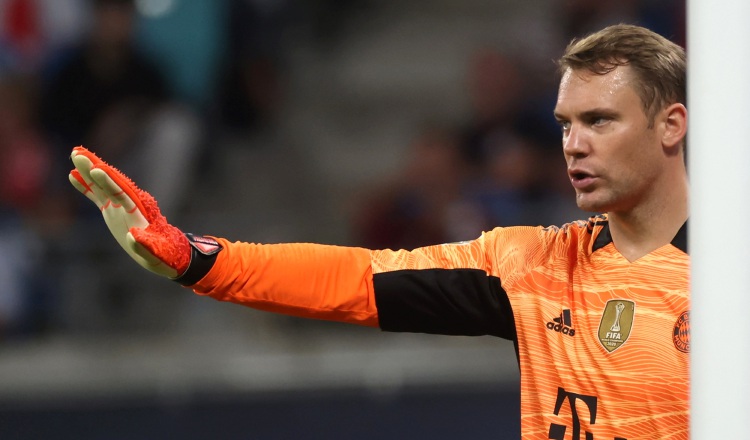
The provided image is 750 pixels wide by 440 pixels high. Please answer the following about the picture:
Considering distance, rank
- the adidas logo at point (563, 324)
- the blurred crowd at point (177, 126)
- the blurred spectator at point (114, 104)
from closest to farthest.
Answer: the adidas logo at point (563, 324) → the blurred crowd at point (177, 126) → the blurred spectator at point (114, 104)

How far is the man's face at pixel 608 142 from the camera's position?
273 cm

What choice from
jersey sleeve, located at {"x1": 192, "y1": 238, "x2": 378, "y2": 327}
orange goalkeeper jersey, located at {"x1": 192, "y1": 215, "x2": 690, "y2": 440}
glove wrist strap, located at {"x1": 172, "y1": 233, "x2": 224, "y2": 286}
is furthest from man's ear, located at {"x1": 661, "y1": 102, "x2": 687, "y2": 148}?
glove wrist strap, located at {"x1": 172, "y1": 233, "x2": 224, "y2": 286}

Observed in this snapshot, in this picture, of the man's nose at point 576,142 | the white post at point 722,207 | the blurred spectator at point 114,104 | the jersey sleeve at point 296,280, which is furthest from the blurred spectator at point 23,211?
the white post at point 722,207

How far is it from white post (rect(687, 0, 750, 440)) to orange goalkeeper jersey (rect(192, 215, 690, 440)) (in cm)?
105

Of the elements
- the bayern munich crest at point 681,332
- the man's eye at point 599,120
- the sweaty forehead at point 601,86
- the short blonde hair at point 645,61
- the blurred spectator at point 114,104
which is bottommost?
the bayern munich crest at point 681,332

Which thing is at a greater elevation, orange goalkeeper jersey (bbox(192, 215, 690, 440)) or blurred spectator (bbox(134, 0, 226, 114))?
blurred spectator (bbox(134, 0, 226, 114))

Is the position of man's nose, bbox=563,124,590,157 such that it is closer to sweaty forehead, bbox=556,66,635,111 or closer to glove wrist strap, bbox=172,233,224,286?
sweaty forehead, bbox=556,66,635,111

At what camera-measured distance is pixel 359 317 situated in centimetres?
288

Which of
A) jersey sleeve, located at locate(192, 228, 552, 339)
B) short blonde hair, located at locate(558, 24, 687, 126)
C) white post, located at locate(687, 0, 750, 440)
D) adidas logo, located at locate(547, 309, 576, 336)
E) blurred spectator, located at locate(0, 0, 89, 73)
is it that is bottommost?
white post, located at locate(687, 0, 750, 440)

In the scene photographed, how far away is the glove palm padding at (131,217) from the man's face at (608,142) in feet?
3.17

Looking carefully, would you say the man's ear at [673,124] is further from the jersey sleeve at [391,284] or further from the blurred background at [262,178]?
the blurred background at [262,178]

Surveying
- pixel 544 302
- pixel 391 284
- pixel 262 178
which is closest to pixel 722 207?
pixel 544 302

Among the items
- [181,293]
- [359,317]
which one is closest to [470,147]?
[181,293]

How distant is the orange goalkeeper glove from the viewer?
99.8 inches
